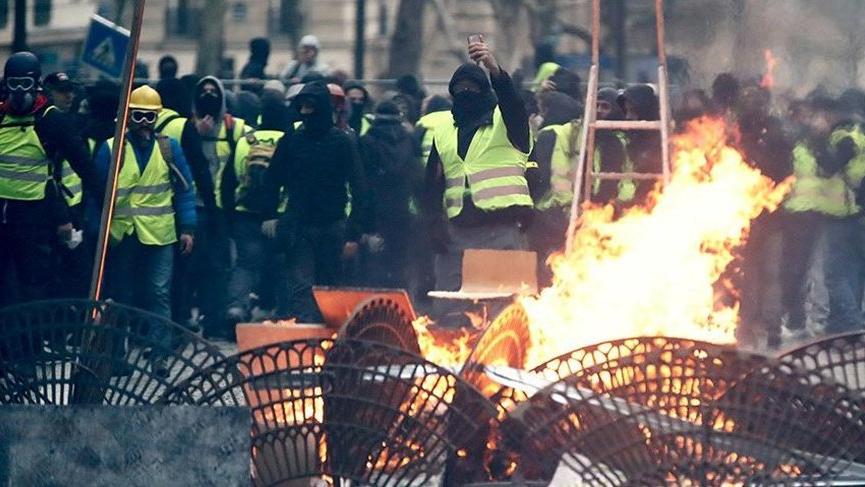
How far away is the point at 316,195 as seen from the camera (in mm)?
13664

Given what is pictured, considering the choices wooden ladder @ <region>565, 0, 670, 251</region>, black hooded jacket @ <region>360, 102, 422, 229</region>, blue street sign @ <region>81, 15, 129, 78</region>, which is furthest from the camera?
blue street sign @ <region>81, 15, 129, 78</region>

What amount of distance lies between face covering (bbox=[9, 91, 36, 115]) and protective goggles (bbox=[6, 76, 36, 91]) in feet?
0.12

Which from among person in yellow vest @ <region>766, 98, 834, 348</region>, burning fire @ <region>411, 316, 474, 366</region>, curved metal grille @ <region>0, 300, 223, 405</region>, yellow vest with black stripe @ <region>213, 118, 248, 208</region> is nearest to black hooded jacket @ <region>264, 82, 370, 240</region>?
yellow vest with black stripe @ <region>213, 118, 248, 208</region>

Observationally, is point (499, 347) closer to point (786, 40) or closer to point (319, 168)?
A: point (319, 168)

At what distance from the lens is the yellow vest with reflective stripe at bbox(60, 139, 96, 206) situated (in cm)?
1295

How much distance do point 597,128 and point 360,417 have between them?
22.8ft

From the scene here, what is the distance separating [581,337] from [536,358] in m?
0.78

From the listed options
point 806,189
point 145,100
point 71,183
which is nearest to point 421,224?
point 806,189

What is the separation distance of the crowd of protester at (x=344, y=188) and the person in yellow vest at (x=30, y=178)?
0.04 feet

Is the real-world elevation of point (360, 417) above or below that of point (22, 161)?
below

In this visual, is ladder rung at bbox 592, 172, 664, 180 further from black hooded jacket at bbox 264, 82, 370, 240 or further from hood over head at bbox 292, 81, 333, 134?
hood over head at bbox 292, 81, 333, 134

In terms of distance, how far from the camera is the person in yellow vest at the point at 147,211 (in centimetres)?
1272

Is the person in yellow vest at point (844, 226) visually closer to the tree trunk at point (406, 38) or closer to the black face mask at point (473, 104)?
the black face mask at point (473, 104)

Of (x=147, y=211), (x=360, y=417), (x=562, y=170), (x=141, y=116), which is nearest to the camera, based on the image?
(x=360, y=417)
